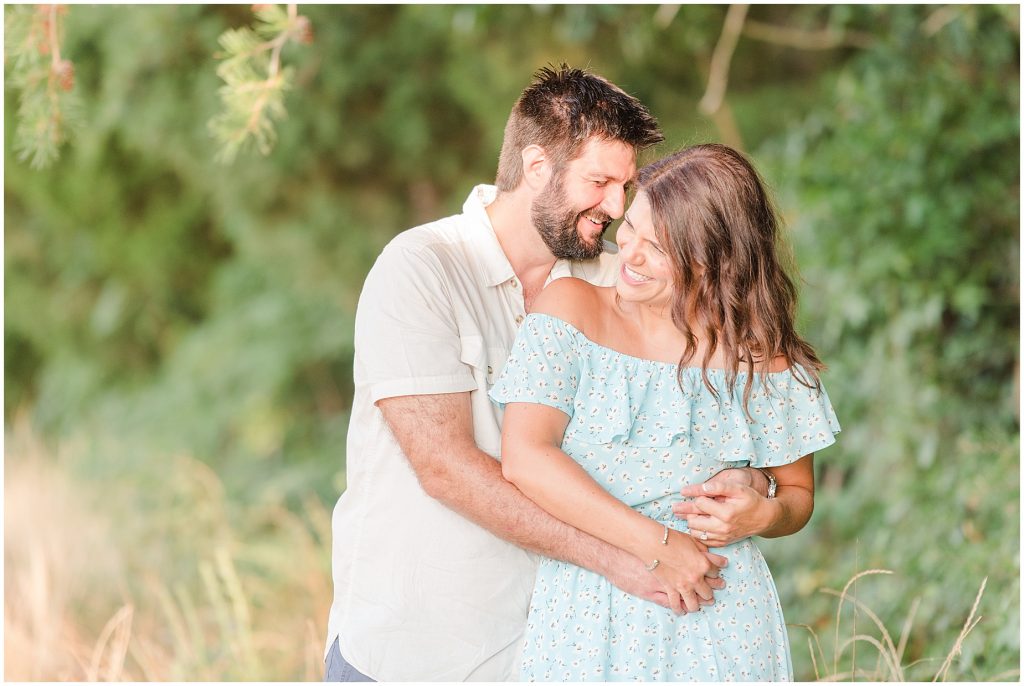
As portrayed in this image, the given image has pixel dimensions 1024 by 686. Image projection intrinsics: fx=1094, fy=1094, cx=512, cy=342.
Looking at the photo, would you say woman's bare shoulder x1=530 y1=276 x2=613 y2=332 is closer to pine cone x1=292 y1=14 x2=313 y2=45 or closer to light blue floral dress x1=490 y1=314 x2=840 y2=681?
light blue floral dress x1=490 y1=314 x2=840 y2=681

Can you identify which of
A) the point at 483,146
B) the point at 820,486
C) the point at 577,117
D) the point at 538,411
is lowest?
the point at 820,486

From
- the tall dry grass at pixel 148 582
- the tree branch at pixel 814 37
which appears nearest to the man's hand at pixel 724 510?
the tall dry grass at pixel 148 582

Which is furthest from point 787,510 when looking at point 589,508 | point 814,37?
point 814,37

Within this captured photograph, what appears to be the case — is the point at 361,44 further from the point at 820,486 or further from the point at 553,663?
the point at 553,663

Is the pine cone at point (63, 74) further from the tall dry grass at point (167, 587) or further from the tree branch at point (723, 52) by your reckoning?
the tree branch at point (723, 52)

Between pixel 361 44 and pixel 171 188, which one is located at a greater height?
pixel 361 44

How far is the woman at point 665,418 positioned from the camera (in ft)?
6.22

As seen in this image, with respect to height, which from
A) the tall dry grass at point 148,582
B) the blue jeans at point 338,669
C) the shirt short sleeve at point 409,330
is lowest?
the tall dry grass at point 148,582

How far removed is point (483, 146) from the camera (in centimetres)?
639

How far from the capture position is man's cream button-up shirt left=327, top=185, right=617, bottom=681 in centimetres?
208

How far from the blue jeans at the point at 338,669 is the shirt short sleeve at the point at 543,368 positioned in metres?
0.63

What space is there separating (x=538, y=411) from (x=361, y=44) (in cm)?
432

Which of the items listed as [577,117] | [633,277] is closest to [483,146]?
[577,117]

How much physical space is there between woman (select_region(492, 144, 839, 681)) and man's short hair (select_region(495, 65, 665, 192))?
319 mm
